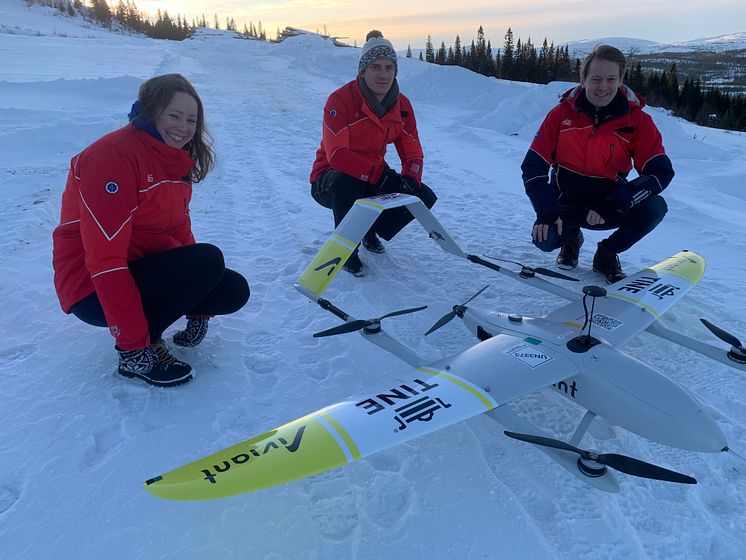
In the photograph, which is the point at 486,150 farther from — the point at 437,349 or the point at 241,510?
the point at 241,510

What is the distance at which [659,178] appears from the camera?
444 cm

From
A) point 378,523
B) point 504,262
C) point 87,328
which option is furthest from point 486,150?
point 378,523

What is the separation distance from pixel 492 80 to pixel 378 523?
18.1m

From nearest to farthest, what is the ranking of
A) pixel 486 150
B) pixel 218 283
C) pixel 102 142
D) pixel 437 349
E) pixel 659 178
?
pixel 102 142
pixel 218 283
pixel 437 349
pixel 659 178
pixel 486 150

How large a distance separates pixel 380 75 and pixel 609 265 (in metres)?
2.93

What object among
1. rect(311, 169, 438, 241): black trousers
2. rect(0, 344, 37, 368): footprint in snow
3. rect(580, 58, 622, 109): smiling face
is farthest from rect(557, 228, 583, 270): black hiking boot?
rect(0, 344, 37, 368): footprint in snow

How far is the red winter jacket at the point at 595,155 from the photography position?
446 cm

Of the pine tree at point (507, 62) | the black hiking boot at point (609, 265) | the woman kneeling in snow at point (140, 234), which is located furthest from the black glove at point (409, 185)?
the pine tree at point (507, 62)

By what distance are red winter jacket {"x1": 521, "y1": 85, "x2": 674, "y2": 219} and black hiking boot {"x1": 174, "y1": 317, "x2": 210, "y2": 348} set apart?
3088 mm

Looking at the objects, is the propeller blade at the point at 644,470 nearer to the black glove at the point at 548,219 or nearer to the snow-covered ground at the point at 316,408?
the snow-covered ground at the point at 316,408

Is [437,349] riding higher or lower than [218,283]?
lower

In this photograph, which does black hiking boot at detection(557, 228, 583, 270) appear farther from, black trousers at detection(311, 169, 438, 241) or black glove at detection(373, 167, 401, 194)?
black glove at detection(373, 167, 401, 194)

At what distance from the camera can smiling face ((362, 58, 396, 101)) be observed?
4852 mm

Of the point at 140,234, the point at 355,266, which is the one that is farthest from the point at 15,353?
the point at 355,266
